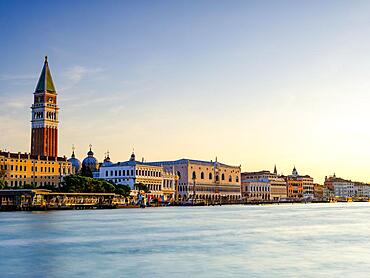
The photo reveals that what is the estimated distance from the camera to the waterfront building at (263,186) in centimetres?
15038

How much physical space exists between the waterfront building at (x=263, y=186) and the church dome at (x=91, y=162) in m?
42.7

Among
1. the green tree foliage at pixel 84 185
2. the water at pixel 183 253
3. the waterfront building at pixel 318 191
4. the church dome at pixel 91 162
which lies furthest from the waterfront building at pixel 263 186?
the water at pixel 183 253

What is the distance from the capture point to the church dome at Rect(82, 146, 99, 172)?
4665 inches

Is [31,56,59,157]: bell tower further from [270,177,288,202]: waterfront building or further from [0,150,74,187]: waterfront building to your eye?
[270,177,288,202]: waterfront building

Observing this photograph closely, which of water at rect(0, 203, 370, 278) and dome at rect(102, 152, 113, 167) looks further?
dome at rect(102, 152, 113, 167)

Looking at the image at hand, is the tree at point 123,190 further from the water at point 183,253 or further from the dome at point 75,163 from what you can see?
the water at point 183,253

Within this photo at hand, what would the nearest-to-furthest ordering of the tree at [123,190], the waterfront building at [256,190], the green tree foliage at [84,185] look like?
1. the green tree foliage at [84,185]
2. the tree at [123,190]
3. the waterfront building at [256,190]

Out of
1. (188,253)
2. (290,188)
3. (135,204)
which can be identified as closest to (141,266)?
(188,253)

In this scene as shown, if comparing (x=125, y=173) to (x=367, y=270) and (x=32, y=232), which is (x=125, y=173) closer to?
(x=32, y=232)

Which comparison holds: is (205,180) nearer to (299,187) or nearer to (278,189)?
(278,189)

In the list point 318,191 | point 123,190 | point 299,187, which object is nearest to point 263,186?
point 299,187

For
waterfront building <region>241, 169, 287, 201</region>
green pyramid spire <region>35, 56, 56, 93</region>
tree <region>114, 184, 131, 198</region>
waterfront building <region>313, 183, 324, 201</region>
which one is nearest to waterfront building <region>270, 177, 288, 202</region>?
waterfront building <region>241, 169, 287, 201</region>

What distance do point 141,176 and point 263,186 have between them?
2113 inches

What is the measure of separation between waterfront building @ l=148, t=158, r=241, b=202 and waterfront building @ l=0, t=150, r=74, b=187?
2735cm
